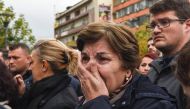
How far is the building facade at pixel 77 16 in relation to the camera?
8662cm

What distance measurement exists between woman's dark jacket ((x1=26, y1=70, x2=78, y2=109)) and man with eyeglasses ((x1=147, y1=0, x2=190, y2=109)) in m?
0.84

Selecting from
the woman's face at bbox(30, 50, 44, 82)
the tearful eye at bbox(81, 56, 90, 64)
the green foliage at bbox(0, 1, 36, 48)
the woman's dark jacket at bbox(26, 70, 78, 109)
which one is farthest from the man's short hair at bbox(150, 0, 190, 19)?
the green foliage at bbox(0, 1, 36, 48)

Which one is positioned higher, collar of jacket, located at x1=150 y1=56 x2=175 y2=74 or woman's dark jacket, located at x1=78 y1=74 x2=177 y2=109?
collar of jacket, located at x1=150 y1=56 x2=175 y2=74

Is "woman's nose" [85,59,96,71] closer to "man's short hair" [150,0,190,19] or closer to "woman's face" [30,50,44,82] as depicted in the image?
"man's short hair" [150,0,190,19]

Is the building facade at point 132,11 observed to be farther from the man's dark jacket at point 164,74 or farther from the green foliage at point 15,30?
the man's dark jacket at point 164,74

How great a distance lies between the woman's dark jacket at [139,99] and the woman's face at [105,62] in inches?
3.7

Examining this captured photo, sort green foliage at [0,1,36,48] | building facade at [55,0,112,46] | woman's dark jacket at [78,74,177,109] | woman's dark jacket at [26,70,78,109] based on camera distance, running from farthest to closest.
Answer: building facade at [55,0,112,46], green foliage at [0,1,36,48], woman's dark jacket at [26,70,78,109], woman's dark jacket at [78,74,177,109]

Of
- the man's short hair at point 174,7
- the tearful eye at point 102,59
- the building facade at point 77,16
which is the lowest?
the building facade at point 77,16

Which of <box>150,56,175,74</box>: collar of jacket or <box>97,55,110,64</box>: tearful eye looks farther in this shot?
<box>150,56,175,74</box>: collar of jacket

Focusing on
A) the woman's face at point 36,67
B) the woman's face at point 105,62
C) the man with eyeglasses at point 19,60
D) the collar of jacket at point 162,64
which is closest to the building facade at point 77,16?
the man with eyeglasses at point 19,60

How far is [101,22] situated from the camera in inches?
129

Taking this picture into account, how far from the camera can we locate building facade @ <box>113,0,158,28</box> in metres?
68.9

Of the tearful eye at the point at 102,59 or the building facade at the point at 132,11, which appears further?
the building facade at the point at 132,11

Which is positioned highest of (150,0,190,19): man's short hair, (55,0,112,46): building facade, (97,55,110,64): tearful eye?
(150,0,190,19): man's short hair
